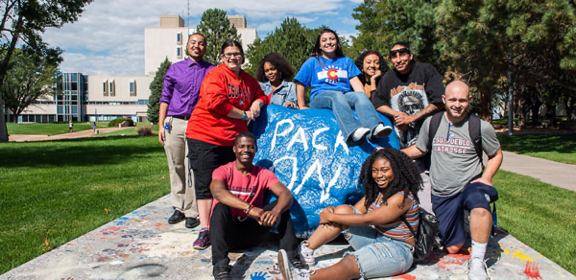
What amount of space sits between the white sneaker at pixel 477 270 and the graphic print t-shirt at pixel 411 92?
144cm

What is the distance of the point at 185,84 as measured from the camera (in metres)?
4.70

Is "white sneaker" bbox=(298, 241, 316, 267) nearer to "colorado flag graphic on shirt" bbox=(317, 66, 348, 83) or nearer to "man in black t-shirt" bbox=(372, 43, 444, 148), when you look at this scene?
"man in black t-shirt" bbox=(372, 43, 444, 148)

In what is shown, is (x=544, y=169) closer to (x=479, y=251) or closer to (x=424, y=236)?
(x=479, y=251)

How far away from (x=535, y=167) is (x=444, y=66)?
942 cm

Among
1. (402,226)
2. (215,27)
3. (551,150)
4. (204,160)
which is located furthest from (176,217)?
(215,27)

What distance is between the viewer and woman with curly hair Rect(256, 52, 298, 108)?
238 inches

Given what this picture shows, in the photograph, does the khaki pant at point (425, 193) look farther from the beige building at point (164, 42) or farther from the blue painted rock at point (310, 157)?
the beige building at point (164, 42)

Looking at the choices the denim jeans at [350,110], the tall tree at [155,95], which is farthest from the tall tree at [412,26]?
the tall tree at [155,95]

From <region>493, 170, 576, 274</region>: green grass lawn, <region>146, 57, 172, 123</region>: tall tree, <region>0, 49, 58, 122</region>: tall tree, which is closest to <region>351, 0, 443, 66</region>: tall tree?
<region>493, 170, 576, 274</region>: green grass lawn

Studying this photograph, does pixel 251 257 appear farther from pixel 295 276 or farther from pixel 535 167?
pixel 535 167

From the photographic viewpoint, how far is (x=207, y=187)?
422 cm

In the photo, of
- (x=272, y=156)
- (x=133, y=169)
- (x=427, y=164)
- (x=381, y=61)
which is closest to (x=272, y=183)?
(x=272, y=156)

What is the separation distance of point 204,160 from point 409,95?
217cm

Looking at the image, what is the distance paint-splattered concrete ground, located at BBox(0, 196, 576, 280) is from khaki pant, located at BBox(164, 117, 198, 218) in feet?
1.72
